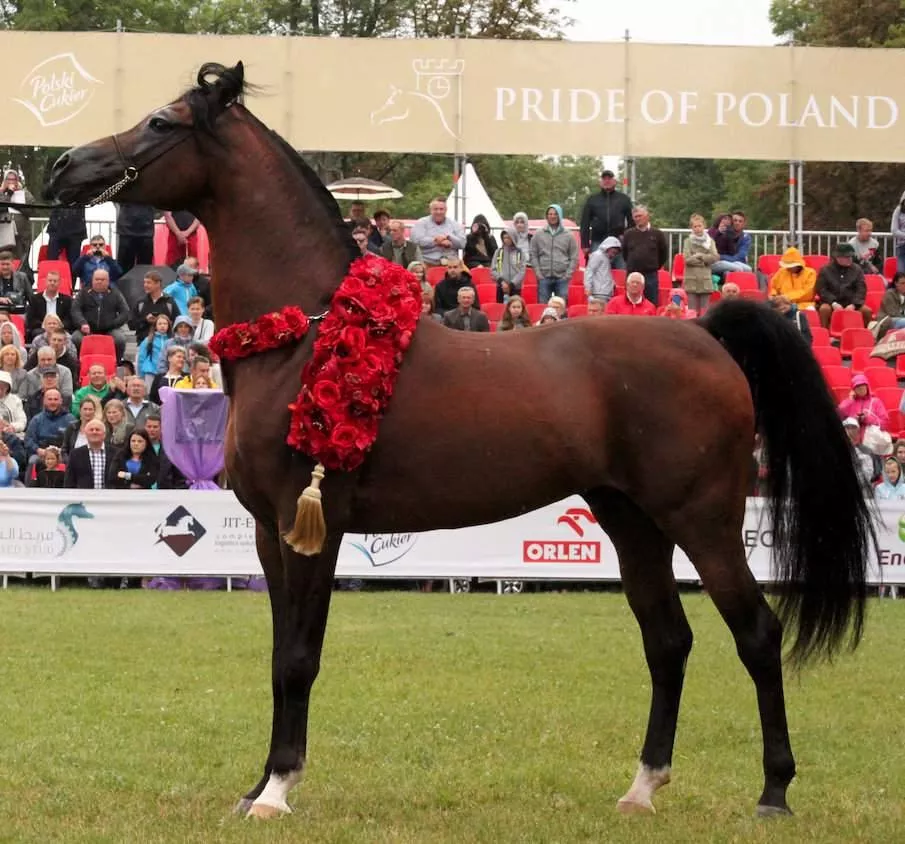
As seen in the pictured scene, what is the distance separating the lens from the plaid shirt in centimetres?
1673

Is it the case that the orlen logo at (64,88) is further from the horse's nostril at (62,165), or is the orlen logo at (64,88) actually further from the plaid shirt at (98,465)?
the horse's nostril at (62,165)

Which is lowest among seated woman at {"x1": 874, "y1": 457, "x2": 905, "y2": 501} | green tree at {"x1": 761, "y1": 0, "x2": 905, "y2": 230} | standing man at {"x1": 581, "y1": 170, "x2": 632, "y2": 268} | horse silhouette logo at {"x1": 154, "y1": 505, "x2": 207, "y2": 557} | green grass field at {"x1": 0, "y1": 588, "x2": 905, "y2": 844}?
green grass field at {"x1": 0, "y1": 588, "x2": 905, "y2": 844}

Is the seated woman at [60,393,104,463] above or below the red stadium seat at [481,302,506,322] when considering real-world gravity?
below

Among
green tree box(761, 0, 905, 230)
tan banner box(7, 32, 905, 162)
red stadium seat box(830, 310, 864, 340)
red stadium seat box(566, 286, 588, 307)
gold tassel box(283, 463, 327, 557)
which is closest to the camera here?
gold tassel box(283, 463, 327, 557)

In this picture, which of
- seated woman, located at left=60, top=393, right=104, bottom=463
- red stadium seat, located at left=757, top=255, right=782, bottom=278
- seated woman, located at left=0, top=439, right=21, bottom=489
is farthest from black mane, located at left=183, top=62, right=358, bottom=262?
red stadium seat, located at left=757, top=255, right=782, bottom=278

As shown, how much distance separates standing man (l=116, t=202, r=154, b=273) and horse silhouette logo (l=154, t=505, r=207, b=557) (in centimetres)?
Answer: 623

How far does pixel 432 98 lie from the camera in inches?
968

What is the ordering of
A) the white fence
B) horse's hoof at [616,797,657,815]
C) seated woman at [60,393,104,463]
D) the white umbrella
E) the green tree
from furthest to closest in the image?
the green tree < the white umbrella < seated woman at [60,393,104,463] < the white fence < horse's hoof at [616,797,657,815]

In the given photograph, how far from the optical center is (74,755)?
→ 25.9 ft

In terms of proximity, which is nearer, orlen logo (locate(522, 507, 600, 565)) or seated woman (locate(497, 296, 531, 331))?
orlen logo (locate(522, 507, 600, 565))

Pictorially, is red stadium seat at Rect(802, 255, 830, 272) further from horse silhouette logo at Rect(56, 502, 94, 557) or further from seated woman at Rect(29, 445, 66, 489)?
horse silhouette logo at Rect(56, 502, 94, 557)

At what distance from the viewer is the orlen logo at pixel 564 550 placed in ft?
54.3

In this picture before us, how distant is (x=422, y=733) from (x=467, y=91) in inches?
688

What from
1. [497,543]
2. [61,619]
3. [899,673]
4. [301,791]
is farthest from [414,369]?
[497,543]
